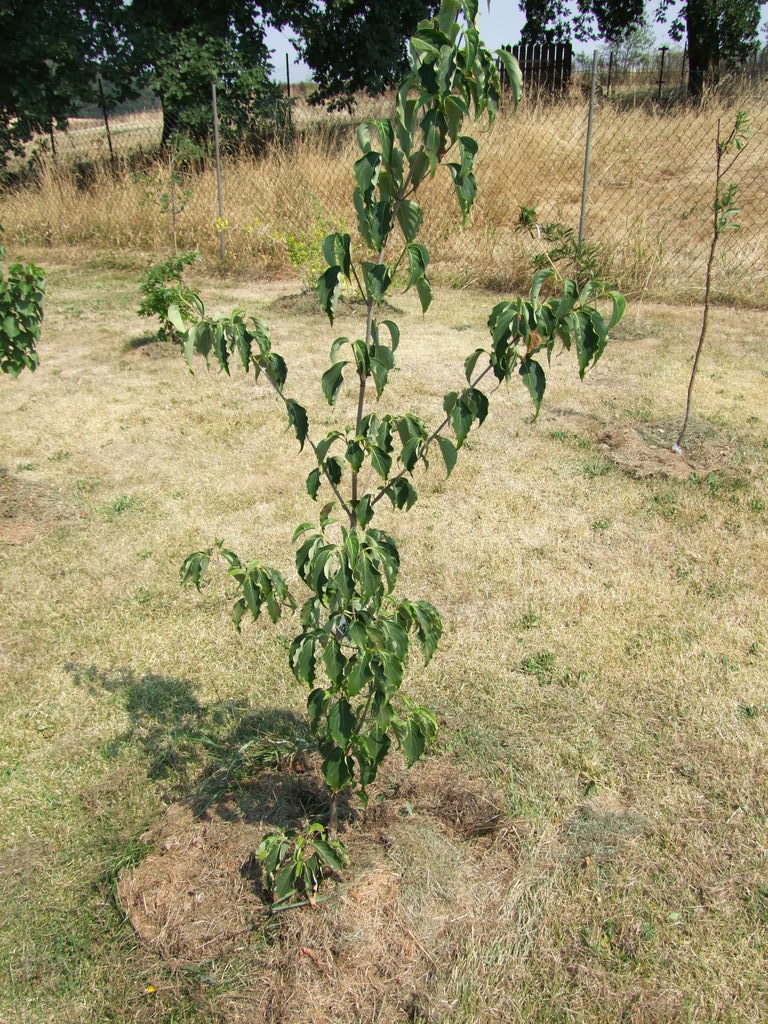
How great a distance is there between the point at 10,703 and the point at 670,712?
2336mm

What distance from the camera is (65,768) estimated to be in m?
2.67

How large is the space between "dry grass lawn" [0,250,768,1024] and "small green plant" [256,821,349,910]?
0.09 meters

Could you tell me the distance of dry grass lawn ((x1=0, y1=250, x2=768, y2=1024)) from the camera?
78.6 inches

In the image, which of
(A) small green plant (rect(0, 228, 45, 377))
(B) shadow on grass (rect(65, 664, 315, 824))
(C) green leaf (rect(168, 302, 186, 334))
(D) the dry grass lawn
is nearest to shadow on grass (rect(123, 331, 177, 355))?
(D) the dry grass lawn

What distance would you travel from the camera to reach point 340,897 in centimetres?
207

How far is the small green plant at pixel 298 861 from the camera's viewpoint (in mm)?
1987

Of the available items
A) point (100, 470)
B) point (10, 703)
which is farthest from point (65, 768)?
point (100, 470)

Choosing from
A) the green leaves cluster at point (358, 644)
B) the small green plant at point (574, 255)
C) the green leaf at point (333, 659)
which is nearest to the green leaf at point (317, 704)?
the green leaves cluster at point (358, 644)

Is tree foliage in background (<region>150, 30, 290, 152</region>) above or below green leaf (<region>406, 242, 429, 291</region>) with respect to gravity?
above

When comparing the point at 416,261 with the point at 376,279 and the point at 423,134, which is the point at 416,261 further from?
the point at 423,134

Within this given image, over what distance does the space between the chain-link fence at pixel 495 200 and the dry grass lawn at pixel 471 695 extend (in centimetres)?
331

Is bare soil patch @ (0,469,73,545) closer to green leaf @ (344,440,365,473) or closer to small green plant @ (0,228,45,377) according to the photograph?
small green plant @ (0,228,45,377)

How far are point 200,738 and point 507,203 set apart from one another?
8.71m

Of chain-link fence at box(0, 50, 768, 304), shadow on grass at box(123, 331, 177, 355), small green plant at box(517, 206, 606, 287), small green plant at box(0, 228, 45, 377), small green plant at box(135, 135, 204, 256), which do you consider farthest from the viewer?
small green plant at box(135, 135, 204, 256)
